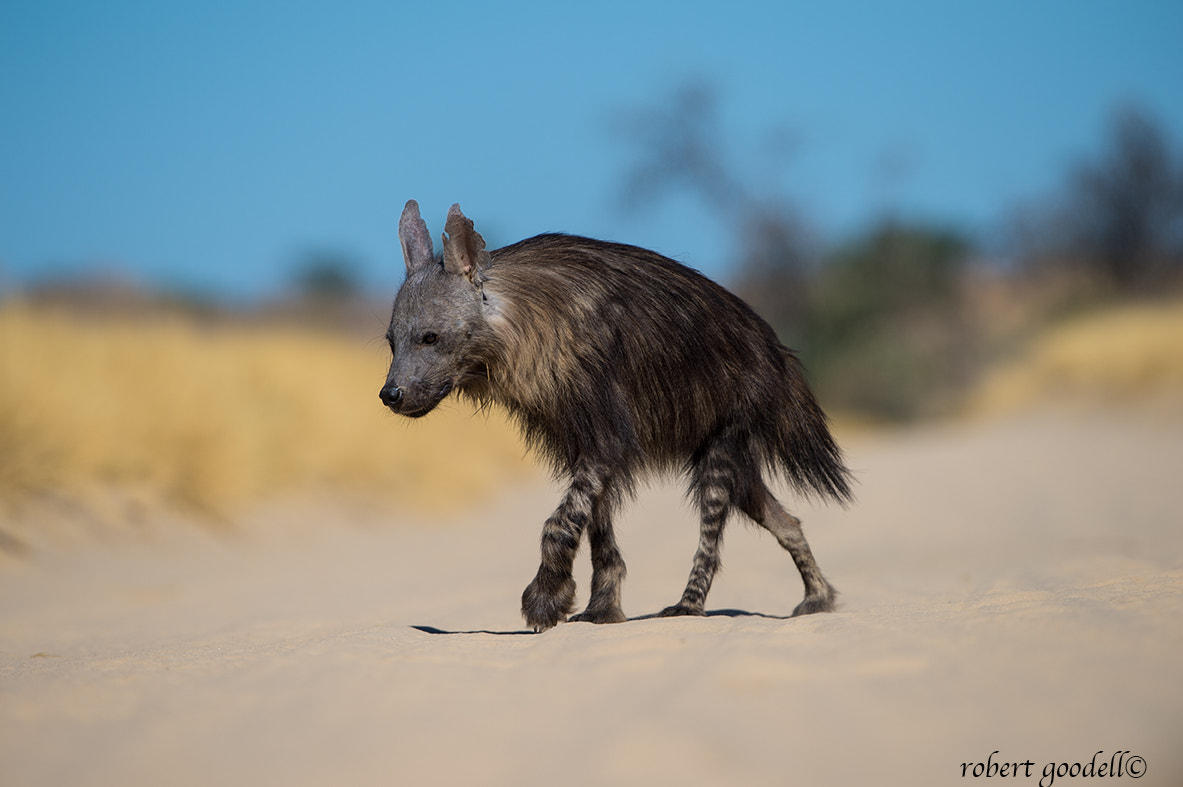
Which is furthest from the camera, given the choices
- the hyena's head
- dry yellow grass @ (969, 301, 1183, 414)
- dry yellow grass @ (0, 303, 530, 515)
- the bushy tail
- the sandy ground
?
dry yellow grass @ (969, 301, 1183, 414)

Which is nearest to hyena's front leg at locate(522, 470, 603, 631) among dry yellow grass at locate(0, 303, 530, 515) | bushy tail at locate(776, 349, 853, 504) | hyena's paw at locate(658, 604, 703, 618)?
hyena's paw at locate(658, 604, 703, 618)

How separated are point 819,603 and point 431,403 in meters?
2.17

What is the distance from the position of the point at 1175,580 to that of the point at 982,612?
1143 millimetres

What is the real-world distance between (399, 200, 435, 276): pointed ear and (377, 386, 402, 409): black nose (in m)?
0.71

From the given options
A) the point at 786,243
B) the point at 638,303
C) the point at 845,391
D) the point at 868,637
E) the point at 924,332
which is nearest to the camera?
the point at 868,637

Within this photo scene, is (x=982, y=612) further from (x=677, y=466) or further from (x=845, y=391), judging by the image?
(x=845, y=391)

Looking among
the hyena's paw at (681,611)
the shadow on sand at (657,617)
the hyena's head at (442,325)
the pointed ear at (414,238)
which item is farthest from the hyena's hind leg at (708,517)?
the pointed ear at (414,238)

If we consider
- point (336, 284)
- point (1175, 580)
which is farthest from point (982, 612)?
point (336, 284)

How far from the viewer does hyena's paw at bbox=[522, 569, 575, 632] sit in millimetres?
5355

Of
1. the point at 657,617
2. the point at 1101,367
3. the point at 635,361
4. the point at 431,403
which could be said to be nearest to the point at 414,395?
the point at 431,403

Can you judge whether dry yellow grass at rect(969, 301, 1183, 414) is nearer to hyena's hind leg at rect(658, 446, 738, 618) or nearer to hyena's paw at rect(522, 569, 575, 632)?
hyena's hind leg at rect(658, 446, 738, 618)

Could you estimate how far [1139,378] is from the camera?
21.2m

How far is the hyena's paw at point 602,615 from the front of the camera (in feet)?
18.3

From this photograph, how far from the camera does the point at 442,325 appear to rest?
214 inches
